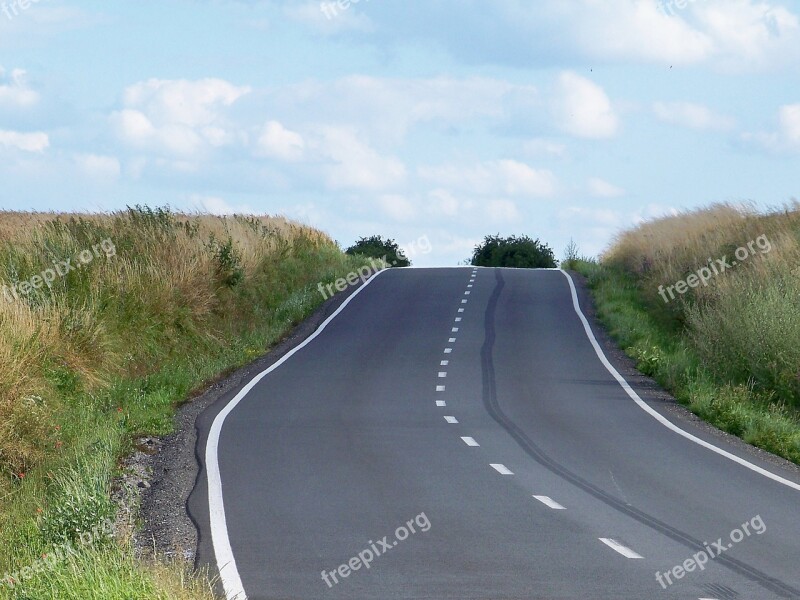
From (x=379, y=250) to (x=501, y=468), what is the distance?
60254 millimetres

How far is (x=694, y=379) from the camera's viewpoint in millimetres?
21375

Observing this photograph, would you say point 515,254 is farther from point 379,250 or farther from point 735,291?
point 735,291

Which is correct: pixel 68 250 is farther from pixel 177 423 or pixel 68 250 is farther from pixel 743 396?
pixel 743 396

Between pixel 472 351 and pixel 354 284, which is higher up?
pixel 354 284

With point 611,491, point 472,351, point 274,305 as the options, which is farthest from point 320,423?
point 274,305

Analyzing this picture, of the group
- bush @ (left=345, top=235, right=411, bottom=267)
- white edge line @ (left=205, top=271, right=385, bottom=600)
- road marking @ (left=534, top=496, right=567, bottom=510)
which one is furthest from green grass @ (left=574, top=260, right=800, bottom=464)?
bush @ (left=345, top=235, right=411, bottom=267)

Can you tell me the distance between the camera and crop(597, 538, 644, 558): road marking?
9141 millimetres

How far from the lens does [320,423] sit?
1652 cm

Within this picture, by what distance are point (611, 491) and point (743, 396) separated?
26.3ft

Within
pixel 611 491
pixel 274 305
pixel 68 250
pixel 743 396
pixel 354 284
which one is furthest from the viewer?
pixel 354 284

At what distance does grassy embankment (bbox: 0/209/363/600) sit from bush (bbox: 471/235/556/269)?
119 ft

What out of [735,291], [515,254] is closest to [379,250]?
[515,254]

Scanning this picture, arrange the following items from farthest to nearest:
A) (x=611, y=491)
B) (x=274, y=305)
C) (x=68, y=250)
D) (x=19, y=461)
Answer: (x=274, y=305), (x=68, y=250), (x=19, y=461), (x=611, y=491)

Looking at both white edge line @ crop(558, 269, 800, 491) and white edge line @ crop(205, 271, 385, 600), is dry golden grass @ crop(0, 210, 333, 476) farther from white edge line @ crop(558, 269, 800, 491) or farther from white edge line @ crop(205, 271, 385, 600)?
white edge line @ crop(558, 269, 800, 491)
